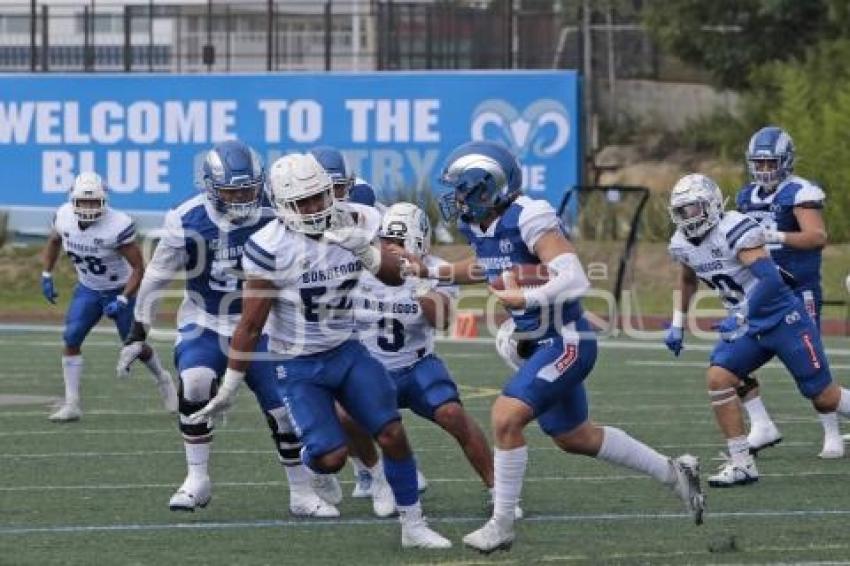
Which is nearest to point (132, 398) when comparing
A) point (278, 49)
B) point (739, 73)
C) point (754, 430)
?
point (754, 430)

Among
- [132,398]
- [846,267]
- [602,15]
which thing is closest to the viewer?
[132,398]

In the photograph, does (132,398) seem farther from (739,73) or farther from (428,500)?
(739,73)

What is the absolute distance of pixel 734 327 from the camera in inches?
442

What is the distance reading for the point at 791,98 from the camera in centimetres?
3022

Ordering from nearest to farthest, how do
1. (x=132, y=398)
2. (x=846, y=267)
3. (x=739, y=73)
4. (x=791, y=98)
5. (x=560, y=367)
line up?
1. (x=560, y=367)
2. (x=132, y=398)
3. (x=846, y=267)
4. (x=791, y=98)
5. (x=739, y=73)

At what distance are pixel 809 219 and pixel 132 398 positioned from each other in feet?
19.2

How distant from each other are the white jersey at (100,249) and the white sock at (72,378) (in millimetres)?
510

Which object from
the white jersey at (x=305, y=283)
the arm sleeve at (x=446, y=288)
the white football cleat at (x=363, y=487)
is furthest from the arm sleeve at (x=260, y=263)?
the white football cleat at (x=363, y=487)

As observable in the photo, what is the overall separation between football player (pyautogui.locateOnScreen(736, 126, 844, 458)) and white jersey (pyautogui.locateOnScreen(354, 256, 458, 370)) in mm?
2545

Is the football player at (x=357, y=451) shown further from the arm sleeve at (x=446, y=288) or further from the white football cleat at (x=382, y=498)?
the arm sleeve at (x=446, y=288)

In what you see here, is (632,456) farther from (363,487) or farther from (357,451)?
(363,487)

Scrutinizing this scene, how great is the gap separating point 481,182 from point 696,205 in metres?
2.22

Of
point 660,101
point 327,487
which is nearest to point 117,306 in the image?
point 327,487

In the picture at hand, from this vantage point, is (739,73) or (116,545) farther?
(739,73)
